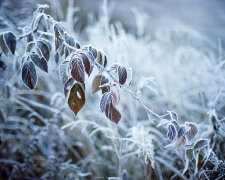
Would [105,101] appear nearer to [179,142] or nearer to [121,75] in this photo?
[121,75]

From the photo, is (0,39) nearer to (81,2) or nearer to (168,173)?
(168,173)

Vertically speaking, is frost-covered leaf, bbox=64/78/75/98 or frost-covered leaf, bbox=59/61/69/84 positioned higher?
frost-covered leaf, bbox=59/61/69/84

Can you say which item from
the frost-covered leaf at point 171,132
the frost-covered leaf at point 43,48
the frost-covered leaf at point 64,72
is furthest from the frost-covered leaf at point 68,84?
the frost-covered leaf at point 171,132

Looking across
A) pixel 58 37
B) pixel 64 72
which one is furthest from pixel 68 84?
pixel 58 37

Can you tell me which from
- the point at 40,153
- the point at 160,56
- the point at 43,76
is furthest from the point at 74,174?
the point at 160,56

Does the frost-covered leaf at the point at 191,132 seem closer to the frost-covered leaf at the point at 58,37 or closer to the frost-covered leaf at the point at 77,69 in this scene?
the frost-covered leaf at the point at 77,69

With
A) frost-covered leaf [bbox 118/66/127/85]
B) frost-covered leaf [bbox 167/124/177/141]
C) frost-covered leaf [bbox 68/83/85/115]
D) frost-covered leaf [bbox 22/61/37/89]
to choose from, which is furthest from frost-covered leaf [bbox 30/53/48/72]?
frost-covered leaf [bbox 167/124/177/141]

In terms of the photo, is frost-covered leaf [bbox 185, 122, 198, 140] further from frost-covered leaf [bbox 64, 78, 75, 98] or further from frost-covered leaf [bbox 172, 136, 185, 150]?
frost-covered leaf [bbox 64, 78, 75, 98]
